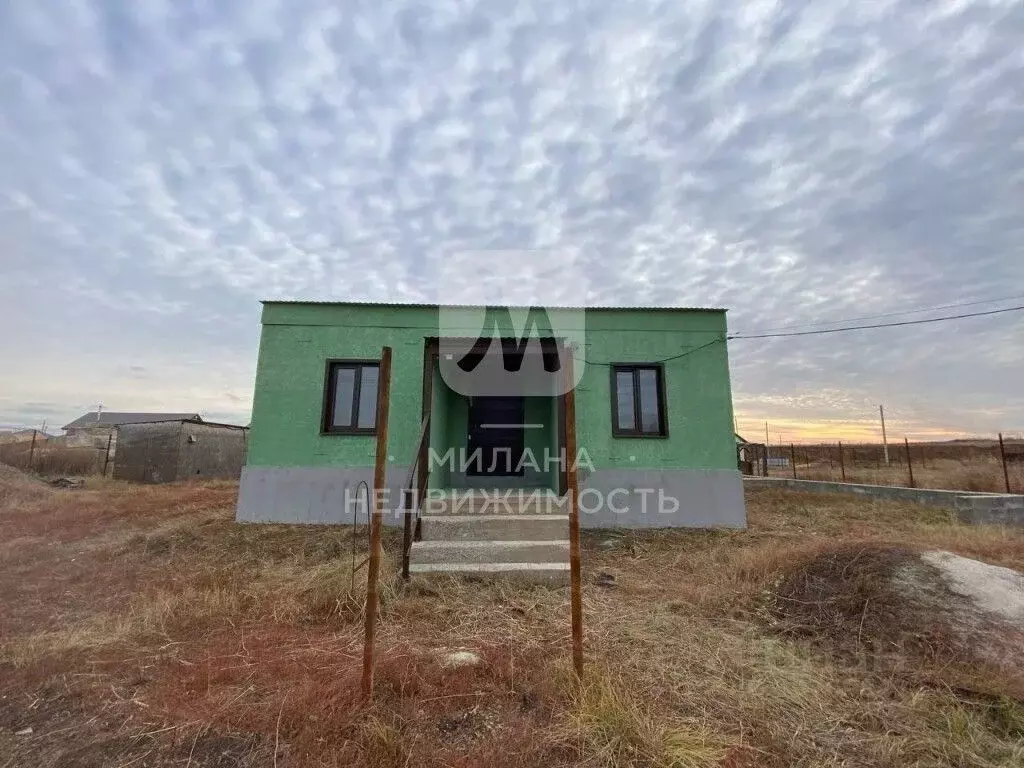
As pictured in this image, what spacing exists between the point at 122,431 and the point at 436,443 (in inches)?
567

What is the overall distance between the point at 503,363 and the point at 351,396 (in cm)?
259

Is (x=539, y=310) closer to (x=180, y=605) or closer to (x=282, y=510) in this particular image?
(x=282, y=510)

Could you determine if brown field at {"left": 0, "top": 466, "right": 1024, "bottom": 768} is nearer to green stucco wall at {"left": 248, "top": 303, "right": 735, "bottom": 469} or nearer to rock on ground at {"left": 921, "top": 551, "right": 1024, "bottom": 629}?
rock on ground at {"left": 921, "top": 551, "right": 1024, "bottom": 629}

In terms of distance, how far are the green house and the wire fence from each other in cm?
693

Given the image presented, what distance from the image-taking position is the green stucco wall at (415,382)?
7832 mm

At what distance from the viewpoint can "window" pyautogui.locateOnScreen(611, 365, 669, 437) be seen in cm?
A: 809

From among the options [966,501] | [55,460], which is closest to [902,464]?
[966,501]

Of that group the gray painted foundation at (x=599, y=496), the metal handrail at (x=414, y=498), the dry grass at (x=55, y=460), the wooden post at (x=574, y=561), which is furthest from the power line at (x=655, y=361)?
the dry grass at (x=55, y=460)

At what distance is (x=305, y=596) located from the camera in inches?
173

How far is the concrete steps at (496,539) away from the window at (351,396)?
2.26m

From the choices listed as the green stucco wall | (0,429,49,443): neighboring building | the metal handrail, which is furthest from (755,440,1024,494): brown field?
(0,429,49,443): neighboring building

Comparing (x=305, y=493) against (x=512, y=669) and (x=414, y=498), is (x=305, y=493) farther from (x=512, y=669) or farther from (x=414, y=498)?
(x=512, y=669)

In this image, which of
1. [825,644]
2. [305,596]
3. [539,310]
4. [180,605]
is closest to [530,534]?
[305,596]

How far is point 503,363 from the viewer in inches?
340
